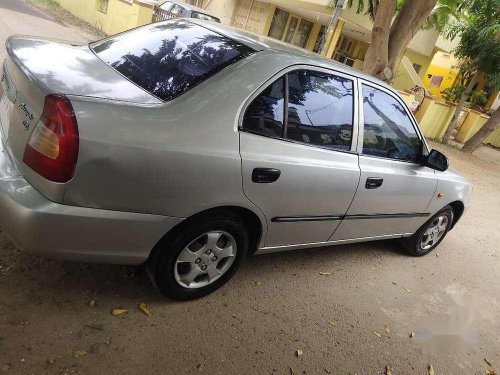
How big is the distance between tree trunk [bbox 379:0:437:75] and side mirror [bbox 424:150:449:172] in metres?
4.44

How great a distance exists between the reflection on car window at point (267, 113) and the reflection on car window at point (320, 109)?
0.09 m

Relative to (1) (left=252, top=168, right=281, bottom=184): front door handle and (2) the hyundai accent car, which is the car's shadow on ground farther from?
(1) (left=252, top=168, right=281, bottom=184): front door handle

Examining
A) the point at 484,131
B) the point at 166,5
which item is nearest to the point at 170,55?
the point at 166,5

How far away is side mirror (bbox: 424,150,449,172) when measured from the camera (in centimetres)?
393

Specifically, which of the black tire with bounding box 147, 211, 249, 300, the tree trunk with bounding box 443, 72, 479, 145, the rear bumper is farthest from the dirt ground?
the tree trunk with bounding box 443, 72, 479, 145

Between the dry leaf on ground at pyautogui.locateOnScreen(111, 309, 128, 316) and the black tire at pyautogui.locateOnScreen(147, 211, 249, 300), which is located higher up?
the black tire at pyautogui.locateOnScreen(147, 211, 249, 300)

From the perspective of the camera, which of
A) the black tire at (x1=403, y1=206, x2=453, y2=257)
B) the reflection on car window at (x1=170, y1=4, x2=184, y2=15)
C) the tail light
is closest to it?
the tail light

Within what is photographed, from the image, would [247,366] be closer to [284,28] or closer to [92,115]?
[92,115]

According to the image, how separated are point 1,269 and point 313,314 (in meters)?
2.27

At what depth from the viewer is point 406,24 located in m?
7.71

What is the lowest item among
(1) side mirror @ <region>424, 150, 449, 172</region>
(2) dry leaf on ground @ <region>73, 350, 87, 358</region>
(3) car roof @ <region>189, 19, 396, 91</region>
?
(2) dry leaf on ground @ <region>73, 350, 87, 358</region>

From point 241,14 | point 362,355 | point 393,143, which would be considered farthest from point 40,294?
point 241,14

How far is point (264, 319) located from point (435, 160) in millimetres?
2240

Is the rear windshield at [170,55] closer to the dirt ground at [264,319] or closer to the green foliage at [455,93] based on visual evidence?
the dirt ground at [264,319]
